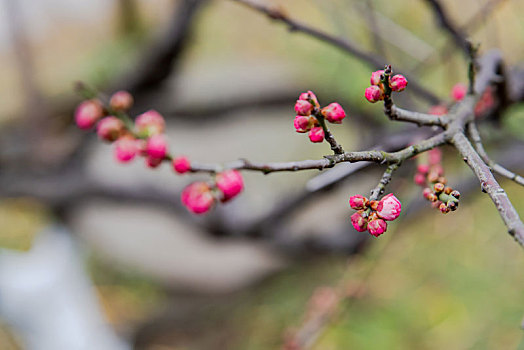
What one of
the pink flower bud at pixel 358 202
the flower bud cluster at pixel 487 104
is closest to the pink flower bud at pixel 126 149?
the pink flower bud at pixel 358 202

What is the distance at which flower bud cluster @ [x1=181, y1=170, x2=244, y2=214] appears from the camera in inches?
13.0

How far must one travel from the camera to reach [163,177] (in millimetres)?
1245

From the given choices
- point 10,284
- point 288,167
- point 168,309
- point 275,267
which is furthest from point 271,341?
point 288,167

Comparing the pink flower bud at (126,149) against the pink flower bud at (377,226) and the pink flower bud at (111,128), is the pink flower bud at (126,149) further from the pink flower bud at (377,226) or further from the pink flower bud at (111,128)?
the pink flower bud at (377,226)

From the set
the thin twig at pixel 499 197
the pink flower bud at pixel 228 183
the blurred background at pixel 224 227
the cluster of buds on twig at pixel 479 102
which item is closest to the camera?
the thin twig at pixel 499 197

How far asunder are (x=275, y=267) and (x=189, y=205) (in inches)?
37.2

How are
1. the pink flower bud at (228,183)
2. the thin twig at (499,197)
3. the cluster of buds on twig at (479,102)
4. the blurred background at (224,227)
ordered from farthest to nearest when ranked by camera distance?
1. the blurred background at (224,227)
2. the cluster of buds on twig at (479,102)
3. the pink flower bud at (228,183)
4. the thin twig at (499,197)

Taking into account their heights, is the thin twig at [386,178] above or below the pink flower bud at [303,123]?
below

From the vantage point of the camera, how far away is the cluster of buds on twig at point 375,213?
0.77ft

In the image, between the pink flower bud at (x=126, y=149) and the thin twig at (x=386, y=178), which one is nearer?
the thin twig at (x=386, y=178)

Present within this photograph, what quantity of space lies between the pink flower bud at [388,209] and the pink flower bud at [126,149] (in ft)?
0.76

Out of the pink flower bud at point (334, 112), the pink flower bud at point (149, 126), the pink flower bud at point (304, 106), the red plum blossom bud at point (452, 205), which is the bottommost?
the red plum blossom bud at point (452, 205)

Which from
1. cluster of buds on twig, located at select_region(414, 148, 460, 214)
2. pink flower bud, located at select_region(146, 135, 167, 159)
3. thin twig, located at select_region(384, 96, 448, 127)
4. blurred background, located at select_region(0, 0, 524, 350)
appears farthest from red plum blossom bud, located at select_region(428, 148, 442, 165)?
blurred background, located at select_region(0, 0, 524, 350)

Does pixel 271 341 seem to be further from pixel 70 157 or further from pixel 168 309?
pixel 70 157
